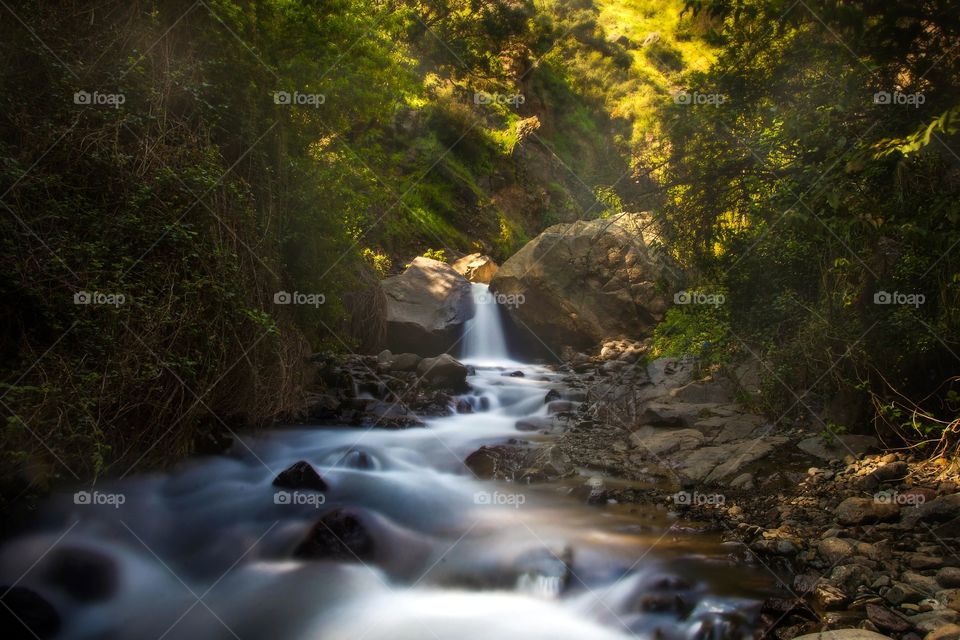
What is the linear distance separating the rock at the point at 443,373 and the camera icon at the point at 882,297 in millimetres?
7817

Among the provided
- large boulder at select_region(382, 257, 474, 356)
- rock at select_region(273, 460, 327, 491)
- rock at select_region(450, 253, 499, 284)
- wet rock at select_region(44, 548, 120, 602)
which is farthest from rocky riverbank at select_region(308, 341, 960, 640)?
rock at select_region(450, 253, 499, 284)

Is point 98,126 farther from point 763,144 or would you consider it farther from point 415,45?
point 415,45

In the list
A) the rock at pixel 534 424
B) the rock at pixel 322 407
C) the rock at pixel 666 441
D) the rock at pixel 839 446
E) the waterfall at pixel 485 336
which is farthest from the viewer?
the waterfall at pixel 485 336

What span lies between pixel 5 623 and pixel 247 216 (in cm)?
488

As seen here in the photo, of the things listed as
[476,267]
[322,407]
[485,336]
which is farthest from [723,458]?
[476,267]

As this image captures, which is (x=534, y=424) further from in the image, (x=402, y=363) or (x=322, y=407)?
(x=322, y=407)

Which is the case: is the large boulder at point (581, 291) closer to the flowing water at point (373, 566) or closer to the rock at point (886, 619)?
the flowing water at point (373, 566)

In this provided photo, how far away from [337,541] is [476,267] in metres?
14.9

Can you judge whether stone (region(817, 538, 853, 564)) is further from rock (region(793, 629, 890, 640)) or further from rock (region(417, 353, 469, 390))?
rock (region(417, 353, 469, 390))

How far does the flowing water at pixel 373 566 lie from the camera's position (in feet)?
17.1

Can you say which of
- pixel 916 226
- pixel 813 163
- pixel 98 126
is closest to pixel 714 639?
pixel 916 226

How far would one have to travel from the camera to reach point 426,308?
16109mm

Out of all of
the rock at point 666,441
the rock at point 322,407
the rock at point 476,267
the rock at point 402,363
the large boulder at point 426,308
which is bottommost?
the rock at point 666,441

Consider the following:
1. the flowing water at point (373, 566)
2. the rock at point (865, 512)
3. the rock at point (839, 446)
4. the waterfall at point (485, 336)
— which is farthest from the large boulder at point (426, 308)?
the rock at point (865, 512)
